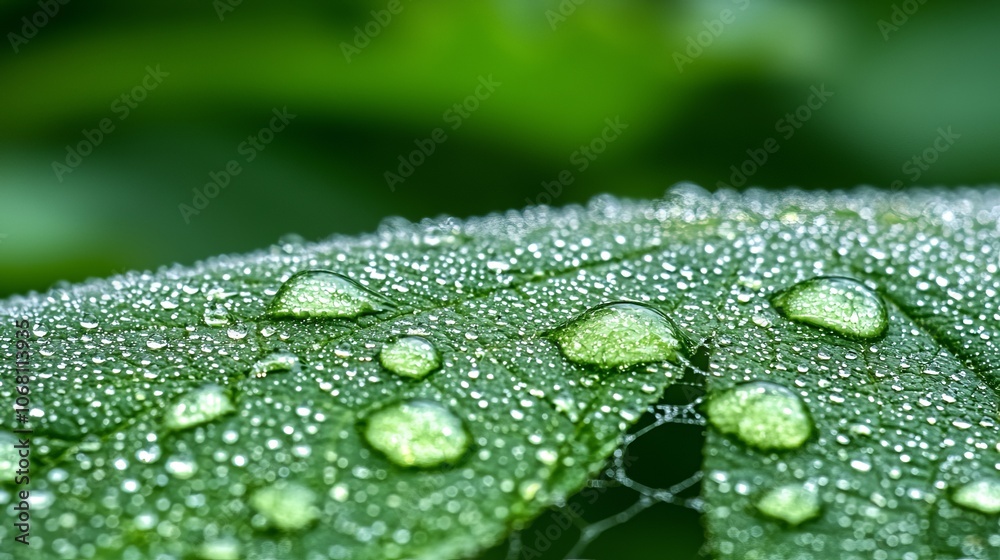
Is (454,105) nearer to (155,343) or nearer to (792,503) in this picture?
(155,343)

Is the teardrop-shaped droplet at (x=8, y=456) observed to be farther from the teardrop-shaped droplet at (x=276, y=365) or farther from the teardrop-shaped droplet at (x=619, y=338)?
the teardrop-shaped droplet at (x=619, y=338)

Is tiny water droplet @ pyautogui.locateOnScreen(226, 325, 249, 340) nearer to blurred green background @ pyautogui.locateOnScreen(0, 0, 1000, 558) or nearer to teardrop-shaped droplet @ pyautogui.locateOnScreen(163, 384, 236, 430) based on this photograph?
teardrop-shaped droplet @ pyautogui.locateOnScreen(163, 384, 236, 430)

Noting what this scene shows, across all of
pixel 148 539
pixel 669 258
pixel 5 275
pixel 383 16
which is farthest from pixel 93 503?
pixel 383 16

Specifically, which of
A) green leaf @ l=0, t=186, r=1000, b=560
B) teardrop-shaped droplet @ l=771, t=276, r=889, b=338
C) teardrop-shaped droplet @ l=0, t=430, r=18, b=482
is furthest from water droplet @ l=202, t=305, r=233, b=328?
teardrop-shaped droplet @ l=771, t=276, r=889, b=338

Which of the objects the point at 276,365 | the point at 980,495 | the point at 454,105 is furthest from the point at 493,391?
the point at 454,105

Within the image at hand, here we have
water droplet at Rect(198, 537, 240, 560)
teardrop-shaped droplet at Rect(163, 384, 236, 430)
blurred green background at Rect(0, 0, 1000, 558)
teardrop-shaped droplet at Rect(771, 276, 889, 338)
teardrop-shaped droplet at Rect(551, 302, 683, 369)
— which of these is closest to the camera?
water droplet at Rect(198, 537, 240, 560)

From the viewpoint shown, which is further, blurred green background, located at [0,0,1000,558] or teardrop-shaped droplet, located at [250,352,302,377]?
blurred green background, located at [0,0,1000,558]

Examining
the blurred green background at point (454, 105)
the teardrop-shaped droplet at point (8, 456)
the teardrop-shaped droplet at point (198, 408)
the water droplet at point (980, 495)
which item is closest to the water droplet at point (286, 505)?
the teardrop-shaped droplet at point (198, 408)
